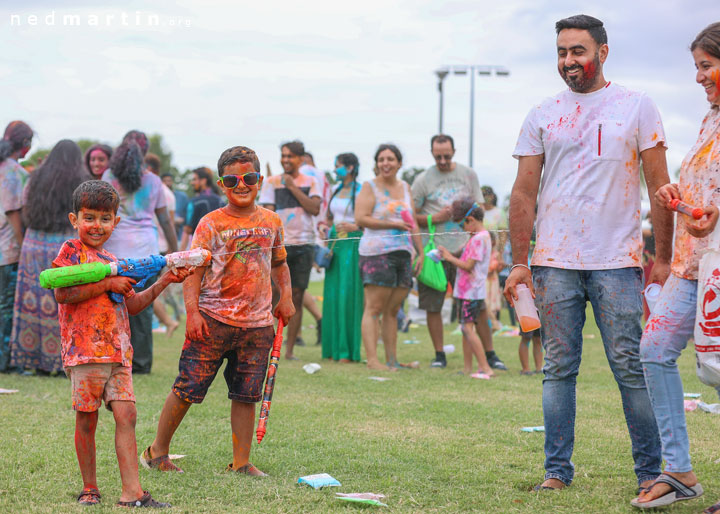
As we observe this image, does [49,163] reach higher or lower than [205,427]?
higher

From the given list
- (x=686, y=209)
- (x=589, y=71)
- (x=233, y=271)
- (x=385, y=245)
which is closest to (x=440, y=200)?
(x=385, y=245)

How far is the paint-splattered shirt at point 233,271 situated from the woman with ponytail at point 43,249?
3.71 metres

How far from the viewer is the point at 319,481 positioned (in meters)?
4.19

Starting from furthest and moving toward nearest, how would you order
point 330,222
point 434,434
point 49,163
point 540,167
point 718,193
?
point 330,222 → point 49,163 → point 434,434 → point 540,167 → point 718,193

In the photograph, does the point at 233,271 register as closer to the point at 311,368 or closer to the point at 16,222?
the point at 311,368

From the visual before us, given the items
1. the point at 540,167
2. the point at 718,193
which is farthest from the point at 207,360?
the point at 718,193

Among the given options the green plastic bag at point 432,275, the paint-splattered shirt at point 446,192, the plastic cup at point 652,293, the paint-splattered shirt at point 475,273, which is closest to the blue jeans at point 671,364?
the plastic cup at point 652,293

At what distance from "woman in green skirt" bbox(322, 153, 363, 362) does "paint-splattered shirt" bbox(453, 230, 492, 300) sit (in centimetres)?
139

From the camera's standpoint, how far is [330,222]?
1006 centimetres

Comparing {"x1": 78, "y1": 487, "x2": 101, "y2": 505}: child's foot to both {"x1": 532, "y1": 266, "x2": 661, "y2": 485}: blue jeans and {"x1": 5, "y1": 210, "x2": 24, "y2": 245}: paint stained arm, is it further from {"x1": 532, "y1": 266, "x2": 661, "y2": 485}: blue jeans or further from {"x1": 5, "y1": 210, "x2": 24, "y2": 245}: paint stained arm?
{"x1": 5, "y1": 210, "x2": 24, "y2": 245}: paint stained arm

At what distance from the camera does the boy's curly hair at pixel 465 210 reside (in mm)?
8578

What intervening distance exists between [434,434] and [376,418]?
2.20 ft

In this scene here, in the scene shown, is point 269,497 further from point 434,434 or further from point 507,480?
point 434,434

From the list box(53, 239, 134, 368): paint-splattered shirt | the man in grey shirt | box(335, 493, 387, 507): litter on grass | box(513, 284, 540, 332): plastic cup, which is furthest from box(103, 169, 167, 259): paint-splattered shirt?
box(513, 284, 540, 332): plastic cup
